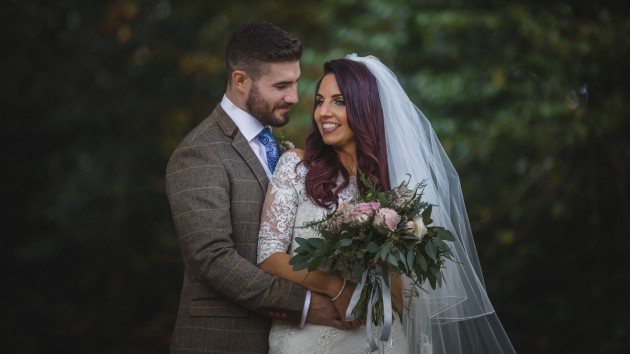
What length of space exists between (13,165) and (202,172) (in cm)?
550

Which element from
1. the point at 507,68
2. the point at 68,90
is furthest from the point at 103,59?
the point at 507,68

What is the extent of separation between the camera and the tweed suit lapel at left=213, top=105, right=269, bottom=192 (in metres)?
3.73

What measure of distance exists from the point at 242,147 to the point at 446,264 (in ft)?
3.50

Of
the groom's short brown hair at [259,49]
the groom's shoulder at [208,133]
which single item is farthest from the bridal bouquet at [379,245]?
the groom's short brown hair at [259,49]

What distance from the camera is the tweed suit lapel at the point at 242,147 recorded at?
373 centimetres

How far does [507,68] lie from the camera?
288 inches

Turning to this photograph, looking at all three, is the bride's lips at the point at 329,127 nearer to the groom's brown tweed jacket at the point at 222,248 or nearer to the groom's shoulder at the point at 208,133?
the groom's brown tweed jacket at the point at 222,248

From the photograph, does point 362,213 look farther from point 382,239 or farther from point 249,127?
point 249,127

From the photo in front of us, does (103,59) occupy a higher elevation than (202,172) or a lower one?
higher

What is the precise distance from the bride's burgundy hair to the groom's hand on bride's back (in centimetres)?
43

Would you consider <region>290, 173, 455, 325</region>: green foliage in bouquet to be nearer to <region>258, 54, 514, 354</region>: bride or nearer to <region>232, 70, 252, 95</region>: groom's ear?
<region>258, 54, 514, 354</region>: bride

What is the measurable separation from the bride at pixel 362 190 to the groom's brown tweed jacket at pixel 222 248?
0.27 feet

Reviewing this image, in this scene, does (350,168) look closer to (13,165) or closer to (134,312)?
(13,165)

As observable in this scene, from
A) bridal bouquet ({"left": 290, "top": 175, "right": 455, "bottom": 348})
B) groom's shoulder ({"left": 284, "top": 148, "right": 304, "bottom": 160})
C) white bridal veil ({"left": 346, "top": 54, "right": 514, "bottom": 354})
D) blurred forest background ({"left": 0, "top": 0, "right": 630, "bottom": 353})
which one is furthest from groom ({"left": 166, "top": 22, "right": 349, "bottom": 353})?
blurred forest background ({"left": 0, "top": 0, "right": 630, "bottom": 353})
